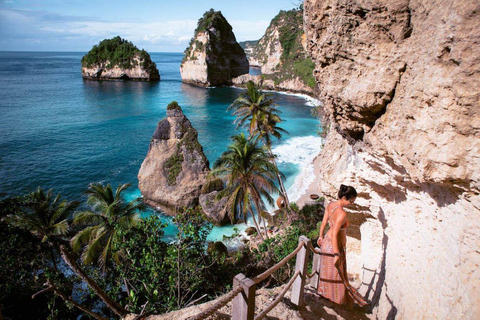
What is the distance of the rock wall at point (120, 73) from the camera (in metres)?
103

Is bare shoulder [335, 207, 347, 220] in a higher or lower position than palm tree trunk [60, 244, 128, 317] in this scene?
higher

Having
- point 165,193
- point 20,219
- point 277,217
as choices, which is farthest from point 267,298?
point 165,193

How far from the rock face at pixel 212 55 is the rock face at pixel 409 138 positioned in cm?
9164

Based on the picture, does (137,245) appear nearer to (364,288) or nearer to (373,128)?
(364,288)

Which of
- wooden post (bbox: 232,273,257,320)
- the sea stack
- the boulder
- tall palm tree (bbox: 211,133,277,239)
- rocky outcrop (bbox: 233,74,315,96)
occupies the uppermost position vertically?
the sea stack

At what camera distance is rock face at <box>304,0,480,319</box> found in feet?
11.7

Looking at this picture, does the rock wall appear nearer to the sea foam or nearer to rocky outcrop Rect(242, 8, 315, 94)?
rocky outcrop Rect(242, 8, 315, 94)

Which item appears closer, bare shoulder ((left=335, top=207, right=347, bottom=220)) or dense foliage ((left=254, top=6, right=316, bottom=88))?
bare shoulder ((left=335, top=207, right=347, bottom=220))

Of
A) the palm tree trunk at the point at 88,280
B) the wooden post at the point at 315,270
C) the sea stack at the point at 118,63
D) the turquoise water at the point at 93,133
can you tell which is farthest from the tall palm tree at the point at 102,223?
the sea stack at the point at 118,63

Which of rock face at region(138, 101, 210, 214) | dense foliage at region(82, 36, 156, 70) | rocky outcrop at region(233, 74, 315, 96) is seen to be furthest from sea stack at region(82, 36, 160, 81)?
rock face at region(138, 101, 210, 214)

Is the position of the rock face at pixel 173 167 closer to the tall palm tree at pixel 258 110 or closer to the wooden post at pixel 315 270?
the tall palm tree at pixel 258 110

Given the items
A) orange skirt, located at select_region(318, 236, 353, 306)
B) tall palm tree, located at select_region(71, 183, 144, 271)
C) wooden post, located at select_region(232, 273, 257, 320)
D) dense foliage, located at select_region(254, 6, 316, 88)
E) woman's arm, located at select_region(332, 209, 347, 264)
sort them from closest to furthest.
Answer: wooden post, located at select_region(232, 273, 257, 320) < woman's arm, located at select_region(332, 209, 347, 264) < orange skirt, located at select_region(318, 236, 353, 306) < tall palm tree, located at select_region(71, 183, 144, 271) < dense foliage, located at select_region(254, 6, 316, 88)

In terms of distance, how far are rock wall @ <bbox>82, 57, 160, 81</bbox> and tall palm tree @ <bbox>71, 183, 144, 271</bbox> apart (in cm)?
9599

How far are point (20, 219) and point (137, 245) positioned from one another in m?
10.3
